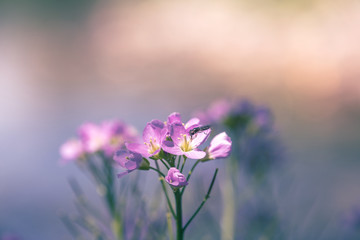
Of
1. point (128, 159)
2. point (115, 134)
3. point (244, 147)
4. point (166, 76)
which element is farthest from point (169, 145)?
point (166, 76)

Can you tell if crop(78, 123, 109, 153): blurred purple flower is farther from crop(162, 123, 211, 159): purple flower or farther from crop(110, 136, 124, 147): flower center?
crop(162, 123, 211, 159): purple flower

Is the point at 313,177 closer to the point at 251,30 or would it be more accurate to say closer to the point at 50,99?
the point at 251,30

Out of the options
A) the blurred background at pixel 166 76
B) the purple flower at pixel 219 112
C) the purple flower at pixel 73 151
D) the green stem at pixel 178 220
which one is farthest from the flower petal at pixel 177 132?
the blurred background at pixel 166 76

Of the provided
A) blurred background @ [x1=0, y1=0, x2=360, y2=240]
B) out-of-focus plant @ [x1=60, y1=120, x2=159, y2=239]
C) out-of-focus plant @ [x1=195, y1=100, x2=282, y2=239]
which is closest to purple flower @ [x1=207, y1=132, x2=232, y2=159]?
out-of-focus plant @ [x1=60, y1=120, x2=159, y2=239]

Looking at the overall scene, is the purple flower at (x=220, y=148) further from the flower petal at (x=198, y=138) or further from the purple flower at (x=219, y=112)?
the purple flower at (x=219, y=112)

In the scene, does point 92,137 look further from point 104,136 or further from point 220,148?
point 220,148

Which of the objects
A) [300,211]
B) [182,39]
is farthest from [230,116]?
[182,39]
